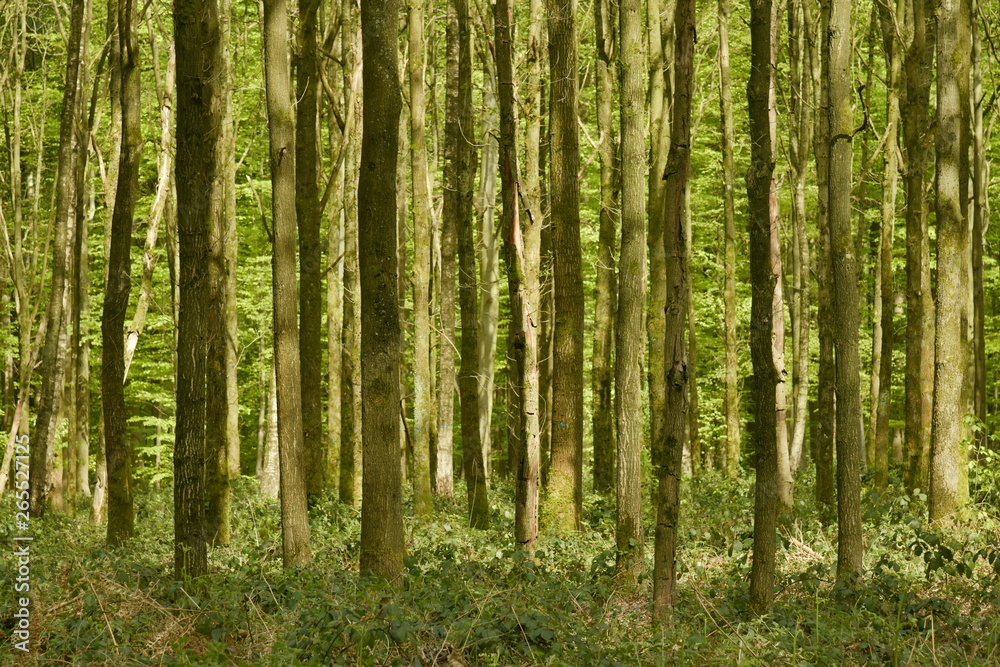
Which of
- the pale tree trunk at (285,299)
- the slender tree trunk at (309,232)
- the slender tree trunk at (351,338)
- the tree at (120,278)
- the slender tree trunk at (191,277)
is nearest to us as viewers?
the slender tree trunk at (191,277)

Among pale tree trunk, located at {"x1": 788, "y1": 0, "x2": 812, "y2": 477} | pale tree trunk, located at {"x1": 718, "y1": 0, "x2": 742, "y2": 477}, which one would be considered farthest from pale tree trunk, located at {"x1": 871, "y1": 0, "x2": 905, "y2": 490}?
pale tree trunk, located at {"x1": 718, "y1": 0, "x2": 742, "y2": 477}

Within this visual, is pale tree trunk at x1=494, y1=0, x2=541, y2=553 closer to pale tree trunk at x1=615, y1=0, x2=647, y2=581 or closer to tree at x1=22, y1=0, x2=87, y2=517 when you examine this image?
pale tree trunk at x1=615, y1=0, x2=647, y2=581

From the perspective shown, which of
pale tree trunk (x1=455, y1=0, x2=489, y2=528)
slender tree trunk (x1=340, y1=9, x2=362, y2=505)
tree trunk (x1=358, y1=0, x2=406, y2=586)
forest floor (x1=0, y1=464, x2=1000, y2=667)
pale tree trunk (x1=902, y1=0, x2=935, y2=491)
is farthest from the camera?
slender tree trunk (x1=340, y1=9, x2=362, y2=505)

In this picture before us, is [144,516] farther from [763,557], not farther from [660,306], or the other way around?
[763,557]

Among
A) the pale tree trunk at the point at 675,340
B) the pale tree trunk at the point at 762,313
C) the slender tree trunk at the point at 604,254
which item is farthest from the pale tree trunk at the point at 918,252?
the pale tree trunk at the point at 675,340

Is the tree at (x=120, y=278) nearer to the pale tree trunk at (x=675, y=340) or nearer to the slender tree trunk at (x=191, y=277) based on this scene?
the slender tree trunk at (x=191, y=277)

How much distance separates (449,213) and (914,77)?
787 cm

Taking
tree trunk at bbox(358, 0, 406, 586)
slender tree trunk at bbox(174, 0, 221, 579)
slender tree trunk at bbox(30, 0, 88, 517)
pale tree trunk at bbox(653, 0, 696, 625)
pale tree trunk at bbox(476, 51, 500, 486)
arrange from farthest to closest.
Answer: pale tree trunk at bbox(476, 51, 500, 486) → slender tree trunk at bbox(30, 0, 88, 517) → slender tree trunk at bbox(174, 0, 221, 579) → tree trunk at bbox(358, 0, 406, 586) → pale tree trunk at bbox(653, 0, 696, 625)

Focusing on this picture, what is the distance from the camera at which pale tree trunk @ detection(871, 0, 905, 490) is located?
15695 mm

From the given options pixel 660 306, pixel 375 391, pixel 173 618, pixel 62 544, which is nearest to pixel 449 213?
pixel 660 306

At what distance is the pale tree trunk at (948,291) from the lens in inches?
419

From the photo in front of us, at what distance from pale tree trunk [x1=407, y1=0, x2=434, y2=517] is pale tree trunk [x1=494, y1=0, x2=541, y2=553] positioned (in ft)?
11.8

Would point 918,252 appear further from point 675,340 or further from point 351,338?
point 351,338

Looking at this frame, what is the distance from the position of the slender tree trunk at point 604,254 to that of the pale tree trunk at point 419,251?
111 inches
